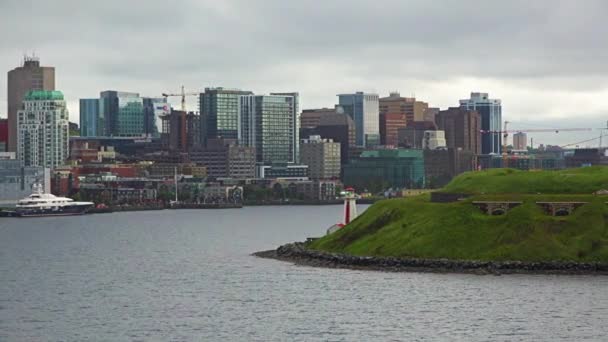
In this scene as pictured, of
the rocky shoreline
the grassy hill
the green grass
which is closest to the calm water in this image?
the rocky shoreline

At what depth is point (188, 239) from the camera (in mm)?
184750

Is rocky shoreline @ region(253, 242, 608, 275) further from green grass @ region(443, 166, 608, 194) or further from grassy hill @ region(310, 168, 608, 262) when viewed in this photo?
green grass @ region(443, 166, 608, 194)

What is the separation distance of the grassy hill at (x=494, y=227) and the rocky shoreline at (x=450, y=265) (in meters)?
1.37

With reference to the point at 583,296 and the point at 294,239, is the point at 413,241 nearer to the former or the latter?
the point at 583,296

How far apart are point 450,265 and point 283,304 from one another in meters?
20.7

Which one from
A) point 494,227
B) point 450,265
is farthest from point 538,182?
point 450,265

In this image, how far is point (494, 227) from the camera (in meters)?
122

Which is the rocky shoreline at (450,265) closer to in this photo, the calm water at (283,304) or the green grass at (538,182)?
the calm water at (283,304)

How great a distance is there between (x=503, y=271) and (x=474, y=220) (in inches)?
405

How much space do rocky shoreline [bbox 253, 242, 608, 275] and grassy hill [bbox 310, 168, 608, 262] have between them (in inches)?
53.8

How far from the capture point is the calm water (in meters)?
88.1

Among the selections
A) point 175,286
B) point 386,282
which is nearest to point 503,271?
point 386,282

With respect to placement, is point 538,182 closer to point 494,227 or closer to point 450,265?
point 494,227

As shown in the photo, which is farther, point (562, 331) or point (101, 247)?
point (101, 247)
